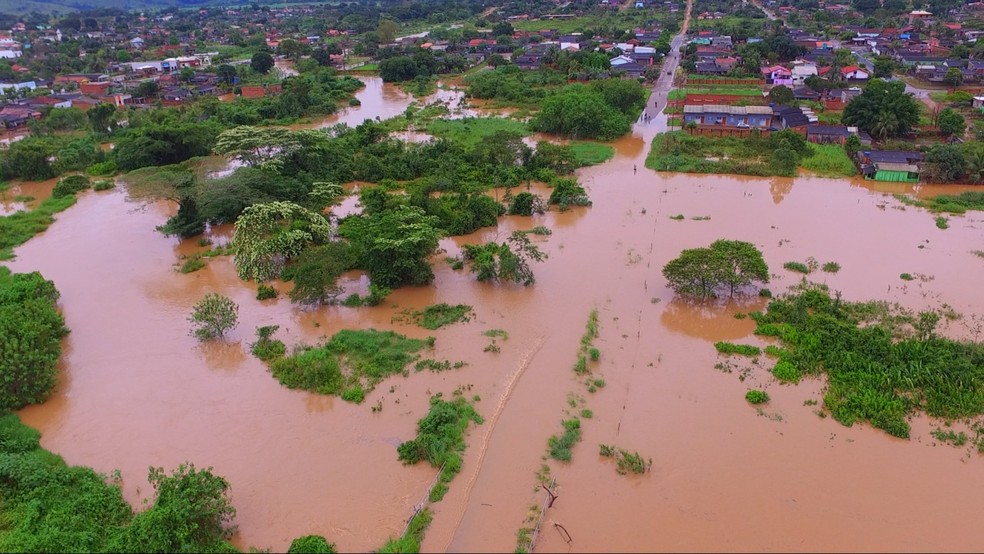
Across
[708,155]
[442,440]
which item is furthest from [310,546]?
[708,155]

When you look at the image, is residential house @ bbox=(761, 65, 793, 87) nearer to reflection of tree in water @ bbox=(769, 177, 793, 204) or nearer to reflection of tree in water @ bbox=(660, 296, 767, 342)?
reflection of tree in water @ bbox=(769, 177, 793, 204)

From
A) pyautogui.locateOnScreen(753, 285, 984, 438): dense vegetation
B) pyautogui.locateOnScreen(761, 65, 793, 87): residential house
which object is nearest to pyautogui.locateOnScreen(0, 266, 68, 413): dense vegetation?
pyautogui.locateOnScreen(753, 285, 984, 438): dense vegetation

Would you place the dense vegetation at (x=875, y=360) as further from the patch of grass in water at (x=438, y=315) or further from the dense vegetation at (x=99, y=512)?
the dense vegetation at (x=99, y=512)

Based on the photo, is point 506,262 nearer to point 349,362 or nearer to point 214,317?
point 349,362

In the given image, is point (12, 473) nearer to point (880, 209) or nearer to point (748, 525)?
point (748, 525)

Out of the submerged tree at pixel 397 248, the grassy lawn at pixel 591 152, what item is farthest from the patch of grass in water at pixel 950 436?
the grassy lawn at pixel 591 152

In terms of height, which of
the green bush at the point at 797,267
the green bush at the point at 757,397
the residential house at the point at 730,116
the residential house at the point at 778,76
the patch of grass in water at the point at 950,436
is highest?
the green bush at the point at 757,397
